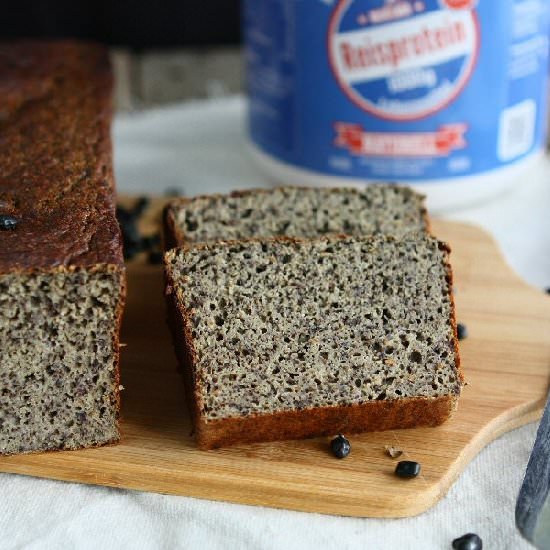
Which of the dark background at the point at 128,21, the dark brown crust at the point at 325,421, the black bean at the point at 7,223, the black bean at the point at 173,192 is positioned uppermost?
the black bean at the point at 7,223

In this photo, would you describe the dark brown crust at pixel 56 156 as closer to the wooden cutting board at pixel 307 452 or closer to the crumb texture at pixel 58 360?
the crumb texture at pixel 58 360

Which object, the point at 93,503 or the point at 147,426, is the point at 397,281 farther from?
the point at 93,503

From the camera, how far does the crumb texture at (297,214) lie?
119 inches

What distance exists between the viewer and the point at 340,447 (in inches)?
97.0

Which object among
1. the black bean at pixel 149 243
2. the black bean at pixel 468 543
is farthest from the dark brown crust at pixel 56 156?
the black bean at pixel 468 543

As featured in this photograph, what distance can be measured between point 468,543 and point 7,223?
143 centimetres

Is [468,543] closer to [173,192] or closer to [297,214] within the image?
[297,214]

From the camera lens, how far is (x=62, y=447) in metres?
2.50

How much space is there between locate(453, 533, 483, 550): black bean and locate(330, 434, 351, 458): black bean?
0.36 meters

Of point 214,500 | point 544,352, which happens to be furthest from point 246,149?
point 214,500

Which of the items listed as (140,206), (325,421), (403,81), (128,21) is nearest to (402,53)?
(403,81)

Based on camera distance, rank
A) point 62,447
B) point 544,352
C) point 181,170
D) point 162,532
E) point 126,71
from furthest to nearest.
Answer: point 126,71
point 181,170
point 544,352
point 62,447
point 162,532

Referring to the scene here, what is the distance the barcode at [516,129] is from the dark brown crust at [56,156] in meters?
1.51

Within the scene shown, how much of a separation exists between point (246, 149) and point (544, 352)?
7.09ft
